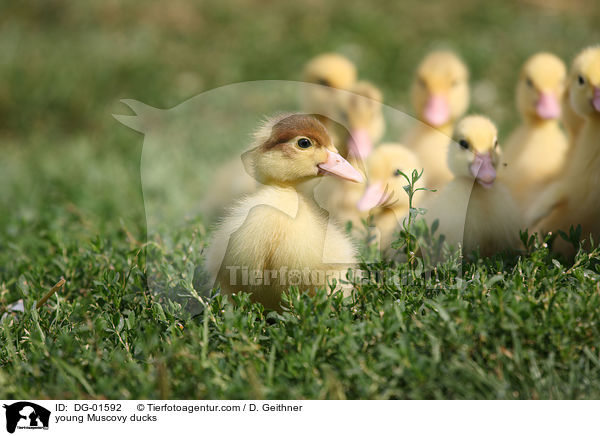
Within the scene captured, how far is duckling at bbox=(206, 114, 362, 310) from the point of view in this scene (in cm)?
205

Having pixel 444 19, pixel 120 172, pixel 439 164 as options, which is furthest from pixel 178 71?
pixel 439 164

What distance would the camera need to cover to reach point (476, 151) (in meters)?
2.56

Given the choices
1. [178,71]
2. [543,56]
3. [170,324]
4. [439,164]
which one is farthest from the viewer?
[178,71]

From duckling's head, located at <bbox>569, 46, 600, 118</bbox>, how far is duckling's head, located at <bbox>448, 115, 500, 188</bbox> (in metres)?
0.44

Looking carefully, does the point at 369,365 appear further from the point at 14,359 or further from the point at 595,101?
the point at 595,101

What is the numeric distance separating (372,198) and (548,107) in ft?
4.16

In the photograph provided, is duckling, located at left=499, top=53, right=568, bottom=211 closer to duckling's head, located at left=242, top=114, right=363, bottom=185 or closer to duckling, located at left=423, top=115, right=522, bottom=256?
duckling, located at left=423, top=115, right=522, bottom=256

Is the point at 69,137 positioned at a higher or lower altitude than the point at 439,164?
higher

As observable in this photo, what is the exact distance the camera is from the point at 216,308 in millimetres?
2113

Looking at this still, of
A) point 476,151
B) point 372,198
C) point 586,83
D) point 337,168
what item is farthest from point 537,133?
point 337,168

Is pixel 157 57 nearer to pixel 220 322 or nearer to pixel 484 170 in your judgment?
pixel 484 170
